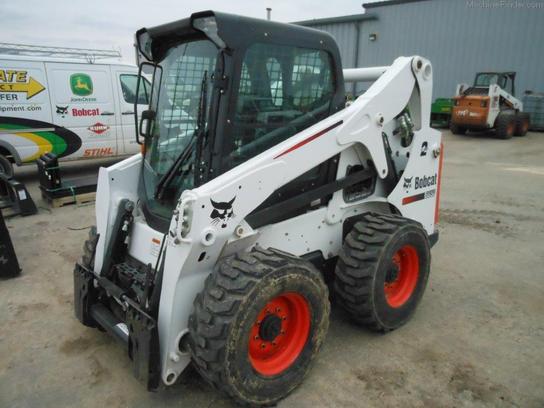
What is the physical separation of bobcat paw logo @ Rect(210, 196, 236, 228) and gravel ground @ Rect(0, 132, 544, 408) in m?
1.11

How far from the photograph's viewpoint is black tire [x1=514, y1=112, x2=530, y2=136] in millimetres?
14688

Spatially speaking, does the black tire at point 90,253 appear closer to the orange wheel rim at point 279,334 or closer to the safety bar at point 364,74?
the orange wheel rim at point 279,334

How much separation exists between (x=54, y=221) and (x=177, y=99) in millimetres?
4102

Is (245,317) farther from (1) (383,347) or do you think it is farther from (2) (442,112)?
(2) (442,112)

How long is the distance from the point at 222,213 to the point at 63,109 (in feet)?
22.8

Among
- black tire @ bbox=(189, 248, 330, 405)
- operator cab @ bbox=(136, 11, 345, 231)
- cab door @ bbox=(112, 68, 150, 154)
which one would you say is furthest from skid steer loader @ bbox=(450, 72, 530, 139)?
black tire @ bbox=(189, 248, 330, 405)

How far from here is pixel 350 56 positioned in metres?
21.7

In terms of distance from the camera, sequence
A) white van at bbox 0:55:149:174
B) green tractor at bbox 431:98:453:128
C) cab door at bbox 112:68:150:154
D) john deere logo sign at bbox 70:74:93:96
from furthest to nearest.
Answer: green tractor at bbox 431:98:453:128, cab door at bbox 112:68:150:154, john deere logo sign at bbox 70:74:93:96, white van at bbox 0:55:149:174

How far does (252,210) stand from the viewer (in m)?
2.48

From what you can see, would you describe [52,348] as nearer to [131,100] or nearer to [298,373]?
[298,373]

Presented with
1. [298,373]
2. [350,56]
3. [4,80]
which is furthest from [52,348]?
[350,56]

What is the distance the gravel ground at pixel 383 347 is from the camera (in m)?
2.58

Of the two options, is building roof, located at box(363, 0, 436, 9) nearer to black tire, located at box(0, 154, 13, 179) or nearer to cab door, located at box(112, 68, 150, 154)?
cab door, located at box(112, 68, 150, 154)

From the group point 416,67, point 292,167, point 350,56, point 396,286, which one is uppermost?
point 350,56
